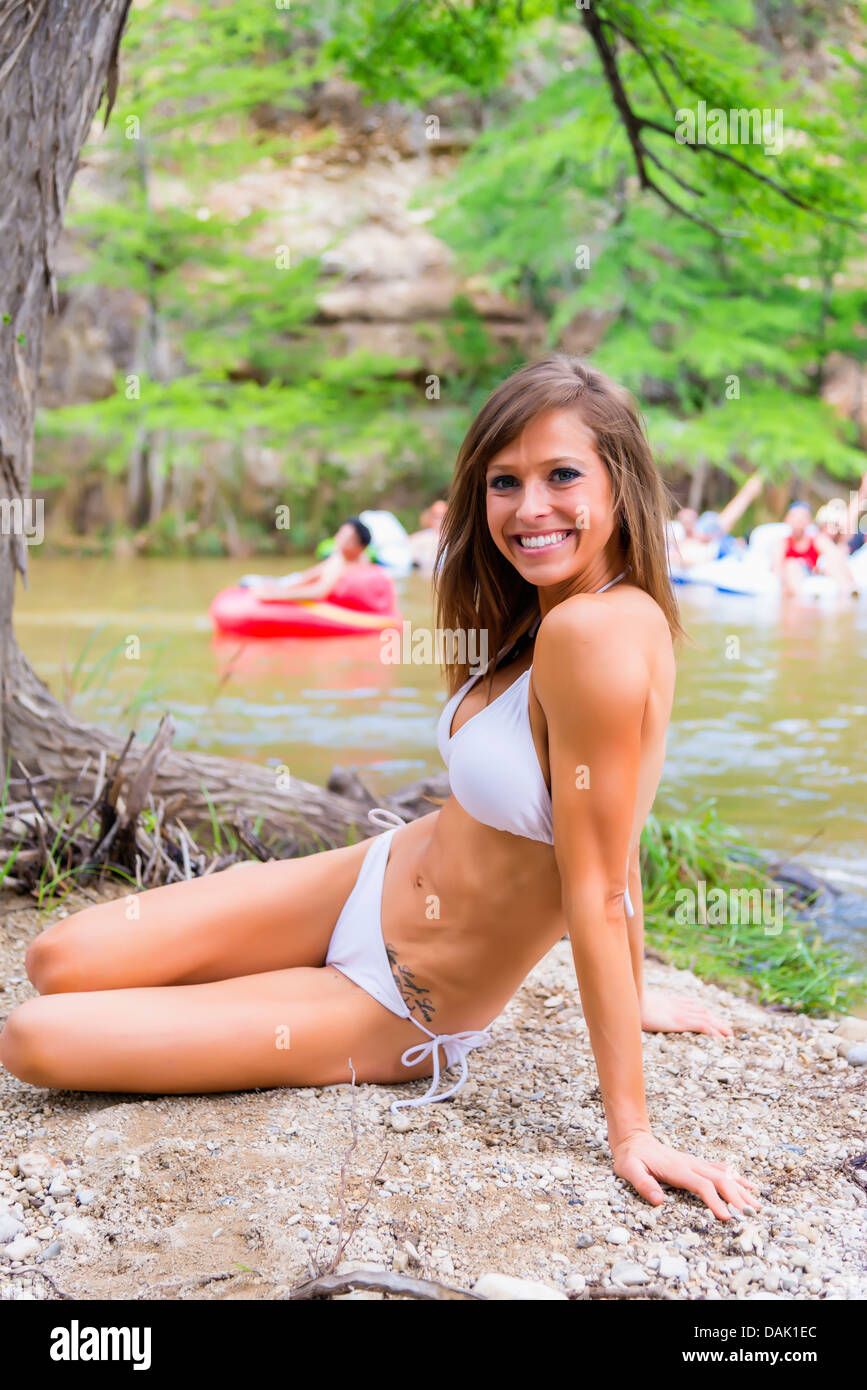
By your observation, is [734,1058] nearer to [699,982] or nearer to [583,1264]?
[699,982]

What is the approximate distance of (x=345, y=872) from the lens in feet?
8.02

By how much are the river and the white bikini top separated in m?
0.50

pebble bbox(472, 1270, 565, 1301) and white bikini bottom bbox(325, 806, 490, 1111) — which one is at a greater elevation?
white bikini bottom bbox(325, 806, 490, 1111)

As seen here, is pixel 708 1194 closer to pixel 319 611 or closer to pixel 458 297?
pixel 319 611

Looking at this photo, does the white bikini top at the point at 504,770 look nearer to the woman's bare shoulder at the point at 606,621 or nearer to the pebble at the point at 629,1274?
the woman's bare shoulder at the point at 606,621

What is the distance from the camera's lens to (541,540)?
7.09 feet

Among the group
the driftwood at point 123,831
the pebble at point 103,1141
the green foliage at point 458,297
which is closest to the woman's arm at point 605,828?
the pebble at point 103,1141

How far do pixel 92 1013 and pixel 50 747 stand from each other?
1721 mm

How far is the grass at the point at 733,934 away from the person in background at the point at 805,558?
10317mm

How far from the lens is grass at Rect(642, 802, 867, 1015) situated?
346 cm

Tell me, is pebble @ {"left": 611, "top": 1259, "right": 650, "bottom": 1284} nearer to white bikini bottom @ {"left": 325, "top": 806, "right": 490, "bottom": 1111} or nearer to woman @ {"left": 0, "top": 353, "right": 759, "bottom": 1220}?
woman @ {"left": 0, "top": 353, "right": 759, "bottom": 1220}

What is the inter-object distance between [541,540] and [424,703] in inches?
232
